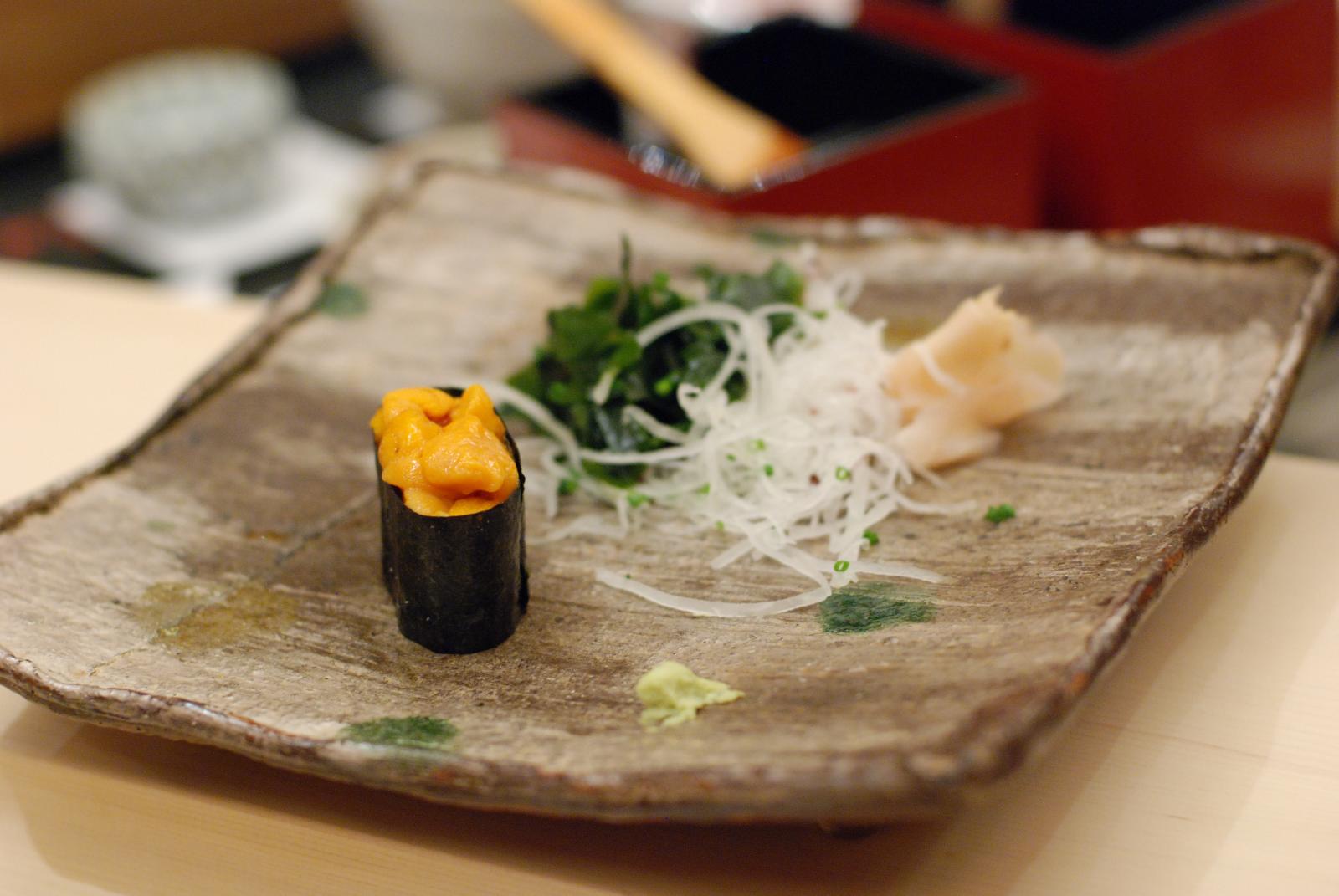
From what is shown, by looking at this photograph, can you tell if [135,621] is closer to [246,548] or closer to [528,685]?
[246,548]

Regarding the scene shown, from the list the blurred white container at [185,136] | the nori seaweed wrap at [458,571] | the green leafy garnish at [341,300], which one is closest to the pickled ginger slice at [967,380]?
the nori seaweed wrap at [458,571]

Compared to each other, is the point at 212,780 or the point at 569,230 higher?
the point at 569,230

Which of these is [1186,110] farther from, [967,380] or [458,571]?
[458,571]

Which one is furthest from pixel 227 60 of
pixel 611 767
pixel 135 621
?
pixel 611 767

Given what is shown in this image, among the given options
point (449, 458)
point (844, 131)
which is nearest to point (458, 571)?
point (449, 458)

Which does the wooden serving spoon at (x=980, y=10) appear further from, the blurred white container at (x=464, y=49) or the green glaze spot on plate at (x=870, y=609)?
the green glaze spot on plate at (x=870, y=609)
